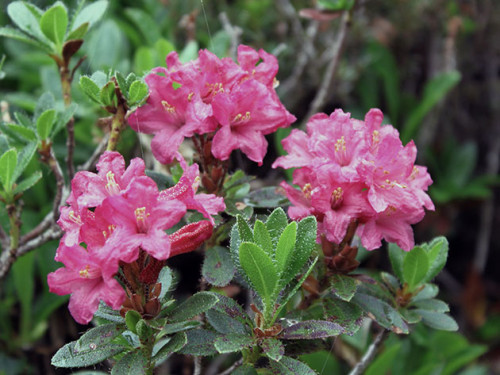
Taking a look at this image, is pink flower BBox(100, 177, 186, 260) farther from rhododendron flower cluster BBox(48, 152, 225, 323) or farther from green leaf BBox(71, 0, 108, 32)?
green leaf BBox(71, 0, 108, 32)

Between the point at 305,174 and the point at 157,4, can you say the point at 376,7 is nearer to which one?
the point at 157,4

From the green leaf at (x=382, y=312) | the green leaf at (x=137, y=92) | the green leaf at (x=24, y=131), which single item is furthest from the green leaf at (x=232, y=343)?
the green leaf at (x=24, y=131)

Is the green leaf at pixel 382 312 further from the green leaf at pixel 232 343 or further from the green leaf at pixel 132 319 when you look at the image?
the green leaf at pixel 132 319

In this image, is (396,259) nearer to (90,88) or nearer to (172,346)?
(172,346)

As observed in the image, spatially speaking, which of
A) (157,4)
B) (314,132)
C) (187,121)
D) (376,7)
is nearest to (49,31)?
(187,121)

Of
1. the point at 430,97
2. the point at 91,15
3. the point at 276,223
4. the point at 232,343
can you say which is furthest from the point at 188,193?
the point at 430,97
